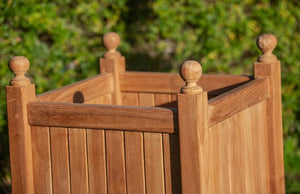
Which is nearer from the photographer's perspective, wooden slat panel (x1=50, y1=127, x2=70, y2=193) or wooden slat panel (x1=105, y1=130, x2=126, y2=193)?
wooden slat panel (x1=105, y1=130, x2=126, y2=193)

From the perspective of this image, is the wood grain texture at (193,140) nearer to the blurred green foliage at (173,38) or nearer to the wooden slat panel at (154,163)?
the wooden slat panel at (154,163)

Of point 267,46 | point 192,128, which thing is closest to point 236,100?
point 192,128

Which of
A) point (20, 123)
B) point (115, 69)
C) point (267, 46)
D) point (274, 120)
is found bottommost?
point (274, 120)

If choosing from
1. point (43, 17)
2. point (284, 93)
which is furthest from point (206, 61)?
point (43, 17)

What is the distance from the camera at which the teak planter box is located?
8.35 feet

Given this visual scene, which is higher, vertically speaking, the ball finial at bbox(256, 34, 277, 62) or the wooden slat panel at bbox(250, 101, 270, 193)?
the ball finial at bbox(256, 34, 277, 62)

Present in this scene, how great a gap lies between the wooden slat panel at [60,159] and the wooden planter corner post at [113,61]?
885mm

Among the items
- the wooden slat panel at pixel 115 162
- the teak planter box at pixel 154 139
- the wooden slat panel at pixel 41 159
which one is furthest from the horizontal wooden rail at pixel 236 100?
the wooden slat panel at pixel 41 159

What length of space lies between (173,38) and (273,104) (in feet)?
6.76

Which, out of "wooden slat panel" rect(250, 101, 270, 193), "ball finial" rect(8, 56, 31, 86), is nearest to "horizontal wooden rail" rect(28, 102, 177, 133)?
"ball finial" rect(8, 56, 31, 86)

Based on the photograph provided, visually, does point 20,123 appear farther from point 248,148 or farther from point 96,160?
point 248,148

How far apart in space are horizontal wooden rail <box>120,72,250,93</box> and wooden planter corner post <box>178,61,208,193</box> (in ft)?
3.03

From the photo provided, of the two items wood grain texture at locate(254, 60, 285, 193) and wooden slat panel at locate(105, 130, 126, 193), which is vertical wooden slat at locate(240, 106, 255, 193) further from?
wooden slat panel at locate(105, 130, 126, 193)

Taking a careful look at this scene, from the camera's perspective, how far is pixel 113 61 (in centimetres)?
368
